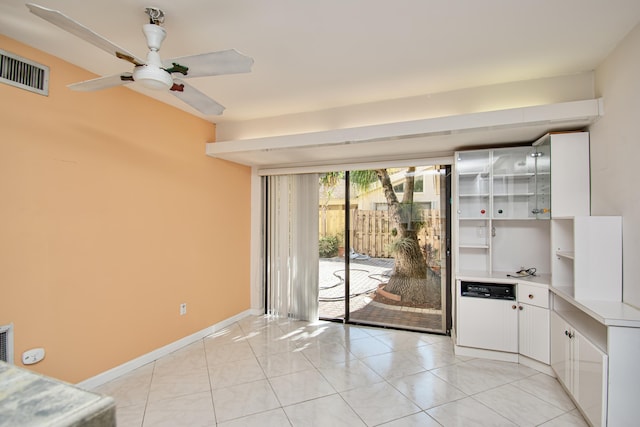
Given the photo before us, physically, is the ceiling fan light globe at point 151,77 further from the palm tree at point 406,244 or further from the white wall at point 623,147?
the white wall at point 623,147

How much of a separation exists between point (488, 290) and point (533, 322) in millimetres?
449

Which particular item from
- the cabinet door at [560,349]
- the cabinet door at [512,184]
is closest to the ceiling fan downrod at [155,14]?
the cabinet door at [512,184]

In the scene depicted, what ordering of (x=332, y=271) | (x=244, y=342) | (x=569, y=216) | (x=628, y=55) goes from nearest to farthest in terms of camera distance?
(x=628, y=55), (x=569, y=216), (x=244, y=342), (x=332, y=271)

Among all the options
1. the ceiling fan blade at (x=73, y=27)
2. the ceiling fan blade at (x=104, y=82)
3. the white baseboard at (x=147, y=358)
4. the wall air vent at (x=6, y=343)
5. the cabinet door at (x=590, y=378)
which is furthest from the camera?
the white baseboard at (x=147, y=358)

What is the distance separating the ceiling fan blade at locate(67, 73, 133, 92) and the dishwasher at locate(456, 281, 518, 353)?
3.38 metres

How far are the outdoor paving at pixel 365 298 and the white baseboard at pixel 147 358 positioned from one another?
1405 mm

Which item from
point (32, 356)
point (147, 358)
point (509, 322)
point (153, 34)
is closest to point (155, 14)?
point (153, 34)

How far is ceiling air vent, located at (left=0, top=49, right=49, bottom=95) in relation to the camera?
1995mm

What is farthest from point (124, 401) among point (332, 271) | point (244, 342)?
point (332, 271)

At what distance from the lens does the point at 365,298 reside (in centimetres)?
412

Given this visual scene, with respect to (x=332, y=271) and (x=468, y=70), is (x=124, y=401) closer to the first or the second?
(x=332, y=271)

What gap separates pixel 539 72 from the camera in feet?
8.44

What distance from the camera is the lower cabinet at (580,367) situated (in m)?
1.87

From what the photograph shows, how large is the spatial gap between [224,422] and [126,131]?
104 inches
